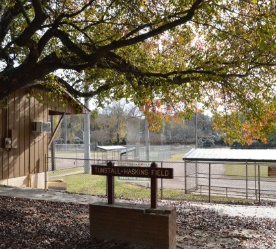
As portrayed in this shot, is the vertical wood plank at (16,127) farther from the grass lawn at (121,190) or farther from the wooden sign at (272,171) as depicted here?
the wooden sign at (272,171)

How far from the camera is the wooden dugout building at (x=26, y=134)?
42.8ft

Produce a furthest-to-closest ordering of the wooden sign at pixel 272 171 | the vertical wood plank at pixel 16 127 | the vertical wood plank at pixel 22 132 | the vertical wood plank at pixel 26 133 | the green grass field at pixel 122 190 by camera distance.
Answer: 1. the green grass field at pixel 122 190
2. the wooden sign at pixel 272 171
3. the vertical wood plank at pixel 26 133
4. the vertical wood plank at pixel 22 132
5. the vertical wood plank at pixel 16 127

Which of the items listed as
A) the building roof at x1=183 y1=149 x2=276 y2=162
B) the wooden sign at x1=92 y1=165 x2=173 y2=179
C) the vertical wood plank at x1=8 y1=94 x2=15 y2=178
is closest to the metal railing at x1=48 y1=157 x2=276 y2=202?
the building roof at x1=183 y1=149 x2=276 y2=162

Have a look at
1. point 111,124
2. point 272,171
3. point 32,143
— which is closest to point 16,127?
point 32,143

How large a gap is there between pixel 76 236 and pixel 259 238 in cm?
367

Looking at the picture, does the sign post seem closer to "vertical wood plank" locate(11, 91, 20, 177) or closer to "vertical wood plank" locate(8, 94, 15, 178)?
"vertical wood plank" locate(8, 94, 15, 178)

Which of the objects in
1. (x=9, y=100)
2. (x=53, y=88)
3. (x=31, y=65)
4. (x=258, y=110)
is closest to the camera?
(x=31, y=65)

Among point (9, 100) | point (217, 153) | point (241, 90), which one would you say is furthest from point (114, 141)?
point (241, 90)

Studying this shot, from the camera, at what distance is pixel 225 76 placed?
827 cm

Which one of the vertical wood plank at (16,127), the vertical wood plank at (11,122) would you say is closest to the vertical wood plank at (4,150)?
the vertical wood plank at (11,122)

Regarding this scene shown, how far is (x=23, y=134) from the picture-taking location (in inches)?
551

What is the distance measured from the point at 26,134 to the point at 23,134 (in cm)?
22

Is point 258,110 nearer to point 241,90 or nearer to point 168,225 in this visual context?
point 241,90

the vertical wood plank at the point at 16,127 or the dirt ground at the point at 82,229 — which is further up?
the vertical wood plank at the point at 16,127
